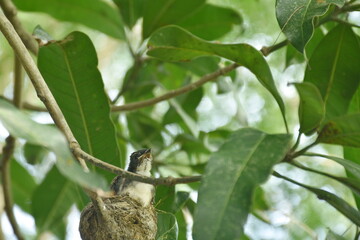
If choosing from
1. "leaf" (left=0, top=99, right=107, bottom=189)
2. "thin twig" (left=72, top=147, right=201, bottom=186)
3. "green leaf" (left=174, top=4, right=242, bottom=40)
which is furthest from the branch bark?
"green leaf" (left=174, top=4, right=242, bottom=40)

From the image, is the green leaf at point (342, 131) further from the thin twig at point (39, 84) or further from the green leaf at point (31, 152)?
the green leaf at point (31, 152)

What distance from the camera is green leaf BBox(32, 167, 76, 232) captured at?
3.37 m

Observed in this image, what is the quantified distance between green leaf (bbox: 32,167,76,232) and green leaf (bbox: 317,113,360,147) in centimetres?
172

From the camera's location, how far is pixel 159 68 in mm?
3514

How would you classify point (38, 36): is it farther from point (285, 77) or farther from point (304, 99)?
point (285, 77)

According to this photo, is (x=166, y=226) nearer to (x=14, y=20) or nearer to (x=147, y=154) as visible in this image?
(x=147, y=154)

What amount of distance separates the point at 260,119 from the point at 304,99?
2.87 meters

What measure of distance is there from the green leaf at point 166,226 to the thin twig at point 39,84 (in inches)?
18.9

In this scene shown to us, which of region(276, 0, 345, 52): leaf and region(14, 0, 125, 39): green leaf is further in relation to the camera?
region(14, 0, 125, 39): green leaf

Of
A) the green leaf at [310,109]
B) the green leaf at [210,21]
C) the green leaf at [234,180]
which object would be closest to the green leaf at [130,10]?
the green leaf at [210,21]

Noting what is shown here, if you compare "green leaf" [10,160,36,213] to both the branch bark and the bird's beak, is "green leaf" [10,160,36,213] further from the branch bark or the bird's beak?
the branch bark

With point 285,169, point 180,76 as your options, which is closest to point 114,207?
point 180,76

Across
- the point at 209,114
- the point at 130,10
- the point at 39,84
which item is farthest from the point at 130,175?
the point at 209,114

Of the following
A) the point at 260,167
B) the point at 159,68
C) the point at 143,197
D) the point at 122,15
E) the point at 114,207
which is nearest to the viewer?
the point at 260,167
